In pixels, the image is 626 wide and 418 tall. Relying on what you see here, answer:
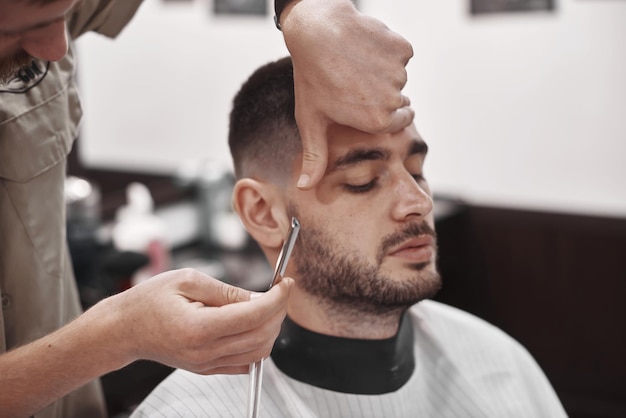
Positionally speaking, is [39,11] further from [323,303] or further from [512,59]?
[512,59]

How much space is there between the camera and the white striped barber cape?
1431 millimetres

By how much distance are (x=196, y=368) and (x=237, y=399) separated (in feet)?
1.48

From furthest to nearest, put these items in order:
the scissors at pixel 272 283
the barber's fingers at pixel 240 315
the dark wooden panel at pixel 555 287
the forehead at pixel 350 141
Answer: the dark wooden panel at pixel 555 287 < the forehead at pixel 350 141 < the scissors at pixel 272 283 < the barber's fingers at pixel 240 315

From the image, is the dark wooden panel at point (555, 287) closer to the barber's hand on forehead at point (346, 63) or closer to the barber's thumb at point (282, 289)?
the barber's hand on forehead at point (346, 63)

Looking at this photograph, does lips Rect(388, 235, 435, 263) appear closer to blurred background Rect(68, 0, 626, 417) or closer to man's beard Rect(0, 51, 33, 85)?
man's beard Rect(0, 51, 33, 85)

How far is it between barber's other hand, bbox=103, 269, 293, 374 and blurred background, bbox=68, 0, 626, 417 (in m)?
1.75

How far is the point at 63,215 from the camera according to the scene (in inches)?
58.1

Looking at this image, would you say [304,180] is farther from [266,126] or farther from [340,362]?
[340,362]

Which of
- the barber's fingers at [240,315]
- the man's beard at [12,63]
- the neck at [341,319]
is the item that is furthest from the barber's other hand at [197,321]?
the neck at [341,319]

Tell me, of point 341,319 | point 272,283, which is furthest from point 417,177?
point 272,283

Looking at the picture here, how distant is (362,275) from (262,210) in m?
0.25

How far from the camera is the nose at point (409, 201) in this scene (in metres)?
1.38

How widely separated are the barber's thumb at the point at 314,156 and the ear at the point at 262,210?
23 centimetres

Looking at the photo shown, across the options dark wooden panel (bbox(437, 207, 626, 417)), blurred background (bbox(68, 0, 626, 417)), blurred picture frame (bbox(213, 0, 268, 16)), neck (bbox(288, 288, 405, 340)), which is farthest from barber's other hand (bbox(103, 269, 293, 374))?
blurred picture frame (bbox(213, 0, 268, 16))
